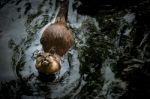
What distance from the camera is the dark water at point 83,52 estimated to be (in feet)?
15.9

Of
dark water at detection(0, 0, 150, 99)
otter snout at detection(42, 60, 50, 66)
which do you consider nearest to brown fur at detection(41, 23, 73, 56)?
dark water at detection(0, 0, 150, 99)

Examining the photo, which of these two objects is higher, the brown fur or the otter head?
the brown fur

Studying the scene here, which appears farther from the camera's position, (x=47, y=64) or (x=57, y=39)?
(x=57, y=39)

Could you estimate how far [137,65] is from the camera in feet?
16.6

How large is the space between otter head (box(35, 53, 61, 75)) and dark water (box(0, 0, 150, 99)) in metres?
0.18

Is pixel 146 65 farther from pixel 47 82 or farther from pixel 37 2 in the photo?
pixel 37 2

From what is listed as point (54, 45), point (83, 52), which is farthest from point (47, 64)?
point (83, 52)

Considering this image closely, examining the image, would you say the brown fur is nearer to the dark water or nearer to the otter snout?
the dark water

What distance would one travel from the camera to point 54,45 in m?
5.16

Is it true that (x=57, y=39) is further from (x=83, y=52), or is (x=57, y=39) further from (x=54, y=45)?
(x=83, y=52)

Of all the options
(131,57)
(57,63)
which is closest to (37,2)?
(57,63)

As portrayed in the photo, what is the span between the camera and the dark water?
4.85m

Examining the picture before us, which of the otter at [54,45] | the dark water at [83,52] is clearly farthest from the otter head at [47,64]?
the dark water at [83,52]

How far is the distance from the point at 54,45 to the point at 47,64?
450 mm
